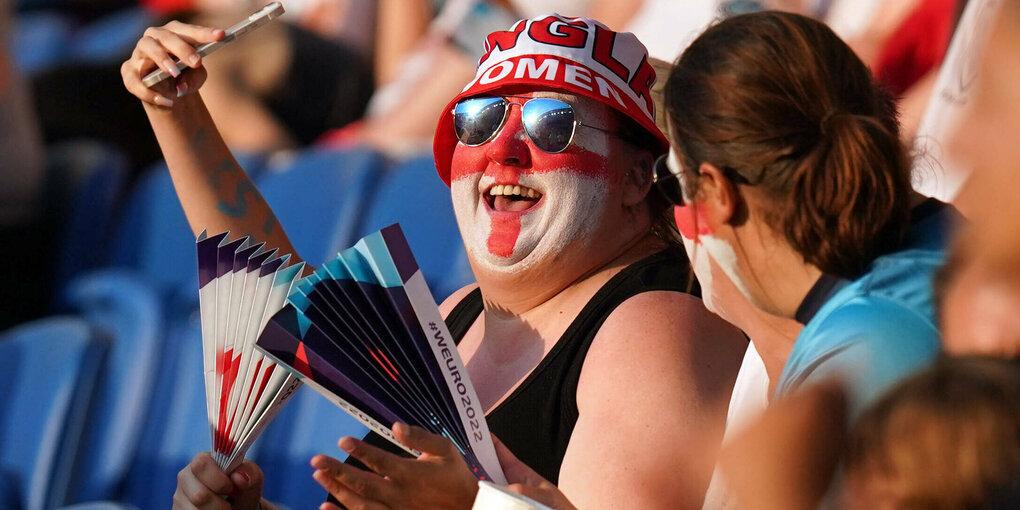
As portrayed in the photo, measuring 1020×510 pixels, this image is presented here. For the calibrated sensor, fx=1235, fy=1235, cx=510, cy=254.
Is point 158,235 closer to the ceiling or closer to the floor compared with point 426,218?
closer to the ceiling

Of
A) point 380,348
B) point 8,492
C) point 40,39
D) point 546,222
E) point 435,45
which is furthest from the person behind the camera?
point 40,39

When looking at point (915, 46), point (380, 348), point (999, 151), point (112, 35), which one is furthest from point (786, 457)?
point (112, 35)

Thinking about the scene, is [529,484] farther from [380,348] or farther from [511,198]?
[511,198]

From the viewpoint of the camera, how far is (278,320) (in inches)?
60.4

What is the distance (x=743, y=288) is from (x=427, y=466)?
415mm

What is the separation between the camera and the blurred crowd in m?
0.90

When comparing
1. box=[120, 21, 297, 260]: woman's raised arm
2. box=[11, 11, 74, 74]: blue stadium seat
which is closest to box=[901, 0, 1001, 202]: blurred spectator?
box=[120, 21, 297, 260]: woman's raised arm

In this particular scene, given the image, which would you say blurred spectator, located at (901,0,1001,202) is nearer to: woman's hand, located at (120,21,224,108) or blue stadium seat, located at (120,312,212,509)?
woman's hand, located at (120,21,224,108)

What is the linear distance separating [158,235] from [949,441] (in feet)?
12.2

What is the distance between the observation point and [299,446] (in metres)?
3.44

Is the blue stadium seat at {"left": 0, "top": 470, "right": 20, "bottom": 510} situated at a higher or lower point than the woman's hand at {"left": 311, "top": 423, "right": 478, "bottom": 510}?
lower

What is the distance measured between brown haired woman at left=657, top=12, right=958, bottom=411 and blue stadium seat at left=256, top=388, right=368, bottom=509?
2.07m

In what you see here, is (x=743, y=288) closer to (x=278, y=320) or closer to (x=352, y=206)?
(x=278, y=320)

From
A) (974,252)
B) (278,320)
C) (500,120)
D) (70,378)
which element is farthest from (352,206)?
(974,252)
